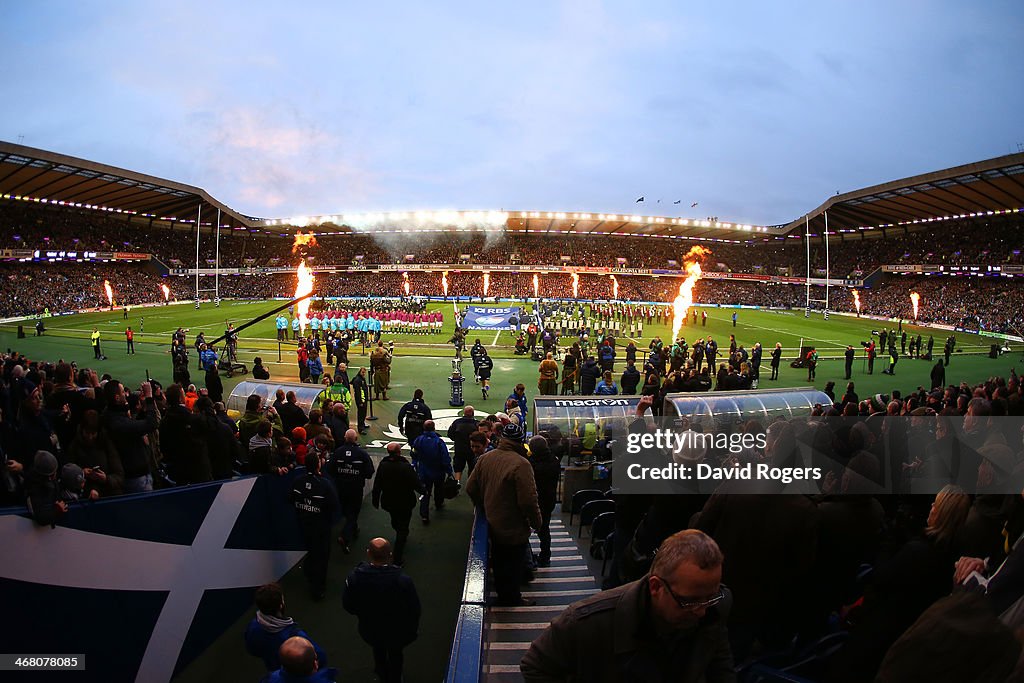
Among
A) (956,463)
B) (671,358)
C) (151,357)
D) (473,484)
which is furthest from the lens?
(151,357)

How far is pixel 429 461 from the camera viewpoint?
27.9ft

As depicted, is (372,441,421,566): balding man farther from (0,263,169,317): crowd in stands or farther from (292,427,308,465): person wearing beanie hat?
(0,263,169,317): crowd in stands

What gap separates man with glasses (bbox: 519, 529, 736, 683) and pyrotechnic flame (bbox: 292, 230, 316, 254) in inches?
3343

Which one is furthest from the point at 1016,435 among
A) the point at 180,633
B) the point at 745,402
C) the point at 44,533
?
the point at 44,533

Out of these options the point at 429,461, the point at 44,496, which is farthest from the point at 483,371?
the point at 44,496

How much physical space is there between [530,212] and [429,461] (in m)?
62.5

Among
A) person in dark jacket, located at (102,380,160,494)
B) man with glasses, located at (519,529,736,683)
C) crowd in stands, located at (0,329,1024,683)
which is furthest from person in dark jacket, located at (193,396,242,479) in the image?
man with glasses, located at (519,529,736,683)

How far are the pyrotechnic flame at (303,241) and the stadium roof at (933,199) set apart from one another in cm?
6511

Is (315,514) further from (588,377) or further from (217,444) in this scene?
(588,377)

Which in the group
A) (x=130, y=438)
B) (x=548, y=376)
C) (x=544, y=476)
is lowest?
(x=548, y=376)

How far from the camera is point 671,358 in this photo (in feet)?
76.4

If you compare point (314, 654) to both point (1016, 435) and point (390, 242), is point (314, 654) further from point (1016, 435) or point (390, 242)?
point (390, 242)

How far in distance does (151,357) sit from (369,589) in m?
27.3

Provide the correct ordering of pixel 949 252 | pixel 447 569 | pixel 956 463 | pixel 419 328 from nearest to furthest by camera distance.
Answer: pixel 956 463, pixel 447 569, pixel 419 328, pixel 949 252
